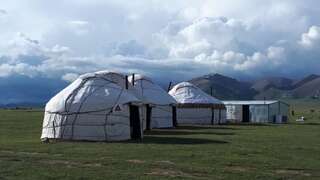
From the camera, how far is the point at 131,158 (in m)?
21.0

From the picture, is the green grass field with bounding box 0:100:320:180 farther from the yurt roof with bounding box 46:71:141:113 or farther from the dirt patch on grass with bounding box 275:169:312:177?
→ the yurt roof with bounding box 46:71:141:113

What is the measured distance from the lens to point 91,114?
104ft

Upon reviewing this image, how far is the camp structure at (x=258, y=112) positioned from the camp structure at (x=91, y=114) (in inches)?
1583

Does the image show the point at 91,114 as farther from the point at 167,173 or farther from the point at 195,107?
the point at 195,107

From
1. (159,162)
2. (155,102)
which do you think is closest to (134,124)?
(155,102)

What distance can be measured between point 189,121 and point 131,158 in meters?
38.7

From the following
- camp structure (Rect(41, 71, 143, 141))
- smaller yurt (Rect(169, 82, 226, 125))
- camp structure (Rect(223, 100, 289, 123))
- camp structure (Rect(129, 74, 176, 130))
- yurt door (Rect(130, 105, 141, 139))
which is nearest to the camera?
camp structure (Rect(41, 71, 143, 141))

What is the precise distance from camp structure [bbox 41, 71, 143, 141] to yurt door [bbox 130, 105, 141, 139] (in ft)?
0.17

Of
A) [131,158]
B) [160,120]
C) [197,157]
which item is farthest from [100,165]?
[160,120]

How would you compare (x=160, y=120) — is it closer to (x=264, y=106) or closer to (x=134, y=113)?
(x=134, y=113)

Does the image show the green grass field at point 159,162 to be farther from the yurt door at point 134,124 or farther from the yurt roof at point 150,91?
the yurt roof at point 150,91

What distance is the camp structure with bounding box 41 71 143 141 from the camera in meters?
31.8

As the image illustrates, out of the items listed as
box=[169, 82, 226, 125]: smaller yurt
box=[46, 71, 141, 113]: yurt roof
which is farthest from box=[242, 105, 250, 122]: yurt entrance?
box=[46, 71, 141, 113]: yurt roof

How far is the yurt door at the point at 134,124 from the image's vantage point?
109ft
